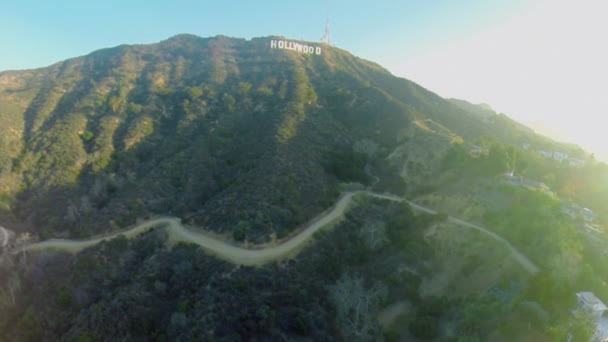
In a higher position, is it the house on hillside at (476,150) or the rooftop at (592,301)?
the house on hillside at (476,150)

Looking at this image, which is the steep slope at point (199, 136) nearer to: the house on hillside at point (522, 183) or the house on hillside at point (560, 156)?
the house on hillside at point (560, 156)

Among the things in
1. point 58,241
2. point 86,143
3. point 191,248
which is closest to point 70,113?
point 86,143

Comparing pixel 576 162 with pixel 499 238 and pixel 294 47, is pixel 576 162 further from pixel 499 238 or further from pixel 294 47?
pixel 294 47

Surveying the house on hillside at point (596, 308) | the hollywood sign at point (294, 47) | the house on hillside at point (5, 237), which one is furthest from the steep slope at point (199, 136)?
the house on hillside at point (596, 308)

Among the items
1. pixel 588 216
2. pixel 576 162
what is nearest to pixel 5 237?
pixel 588 216

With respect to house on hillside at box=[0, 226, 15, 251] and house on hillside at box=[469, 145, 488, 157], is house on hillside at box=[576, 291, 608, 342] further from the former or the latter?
house on hillside at box=[0, 226, 15, 251]

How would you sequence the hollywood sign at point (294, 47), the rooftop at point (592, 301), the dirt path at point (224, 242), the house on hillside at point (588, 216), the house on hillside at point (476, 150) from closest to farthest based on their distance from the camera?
the rooftop at point (592, 301) < the dirt path at point (224, 242) < the house on hillside at point (588, 216) < the house on hillside at point (476, 150) < the hollywood sign at point (294, 47)

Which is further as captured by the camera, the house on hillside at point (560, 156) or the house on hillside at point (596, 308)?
the house on hillside at point (560, 156)

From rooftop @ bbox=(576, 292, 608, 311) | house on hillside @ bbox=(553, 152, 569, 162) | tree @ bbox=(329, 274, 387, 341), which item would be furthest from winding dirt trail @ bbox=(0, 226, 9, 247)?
house on hillside @ bbox=(553, 152, 569, 162)
